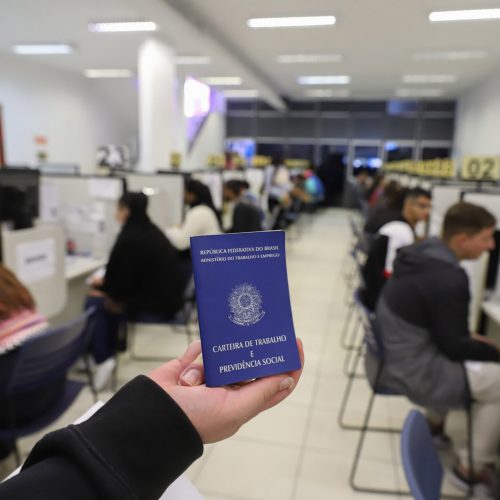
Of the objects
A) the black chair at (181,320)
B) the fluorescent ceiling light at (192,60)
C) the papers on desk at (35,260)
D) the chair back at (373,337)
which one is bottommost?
the black chair at (181,320)

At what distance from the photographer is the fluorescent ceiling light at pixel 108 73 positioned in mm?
9256

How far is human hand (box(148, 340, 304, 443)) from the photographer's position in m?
0.53

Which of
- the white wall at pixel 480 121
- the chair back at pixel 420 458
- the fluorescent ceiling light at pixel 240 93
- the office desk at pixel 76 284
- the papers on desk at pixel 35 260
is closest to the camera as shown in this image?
the chair back at pixel 420 458

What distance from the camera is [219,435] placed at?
1.83 ft

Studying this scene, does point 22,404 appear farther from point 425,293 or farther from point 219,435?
point 425,293

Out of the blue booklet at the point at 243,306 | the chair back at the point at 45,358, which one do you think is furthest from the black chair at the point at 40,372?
the blue booklet at the point at 243,306

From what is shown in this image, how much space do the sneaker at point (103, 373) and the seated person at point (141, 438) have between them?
7.17ft

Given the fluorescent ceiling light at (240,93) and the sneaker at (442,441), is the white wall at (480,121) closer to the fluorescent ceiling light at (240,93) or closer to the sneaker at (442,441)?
the fluorescent ceiling light at (240,93)

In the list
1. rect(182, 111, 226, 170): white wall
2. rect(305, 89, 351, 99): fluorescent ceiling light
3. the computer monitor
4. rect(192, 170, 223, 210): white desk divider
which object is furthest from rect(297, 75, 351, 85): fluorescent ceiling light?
the computer monitor

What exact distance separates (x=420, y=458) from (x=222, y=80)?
31.4ft

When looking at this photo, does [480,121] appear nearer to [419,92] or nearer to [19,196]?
[419,92]

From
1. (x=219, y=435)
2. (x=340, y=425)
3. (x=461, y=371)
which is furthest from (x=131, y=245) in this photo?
(x=219, y=435)

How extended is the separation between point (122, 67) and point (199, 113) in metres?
2.63

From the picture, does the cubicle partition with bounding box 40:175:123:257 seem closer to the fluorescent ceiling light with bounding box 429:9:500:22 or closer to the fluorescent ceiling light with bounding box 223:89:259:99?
the fluorescent ceiling light with bounding box 429:9:500:22
